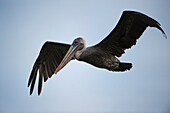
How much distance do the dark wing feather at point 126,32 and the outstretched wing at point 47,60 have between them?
1805mm

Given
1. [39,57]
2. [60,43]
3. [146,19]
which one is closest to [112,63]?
[146,19]

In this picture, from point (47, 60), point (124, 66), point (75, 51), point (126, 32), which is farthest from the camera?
point (47, 60)

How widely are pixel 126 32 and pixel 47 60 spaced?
317 centimetres

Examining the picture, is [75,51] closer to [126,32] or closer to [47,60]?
[126,32]

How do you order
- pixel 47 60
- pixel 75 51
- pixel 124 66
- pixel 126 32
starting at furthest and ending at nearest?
pixel 47 60 < pixel 124 66 < pixel 75 51 < pixel 126 32

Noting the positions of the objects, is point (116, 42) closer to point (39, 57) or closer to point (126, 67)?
point (126, 67)

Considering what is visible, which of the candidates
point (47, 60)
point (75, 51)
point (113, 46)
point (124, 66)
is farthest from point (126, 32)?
point (47, 60)

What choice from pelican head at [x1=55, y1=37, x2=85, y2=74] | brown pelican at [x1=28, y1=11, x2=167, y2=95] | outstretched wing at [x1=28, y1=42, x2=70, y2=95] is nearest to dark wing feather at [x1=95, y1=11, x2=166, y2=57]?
brown pelican at [x1=28, y1=11, x2=167, y2=95]

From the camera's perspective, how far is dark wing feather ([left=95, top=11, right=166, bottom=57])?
6.64 meters

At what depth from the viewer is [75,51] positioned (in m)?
7.18

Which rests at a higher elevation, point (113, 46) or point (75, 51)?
point (113, 46)

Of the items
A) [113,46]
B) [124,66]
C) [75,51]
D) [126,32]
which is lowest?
[124,66]

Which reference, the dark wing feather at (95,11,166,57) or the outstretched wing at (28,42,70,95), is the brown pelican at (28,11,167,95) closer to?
the dark wing feather at (95,11,166,57)

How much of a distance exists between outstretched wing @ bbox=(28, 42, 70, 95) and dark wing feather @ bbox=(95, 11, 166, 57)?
1.81m
